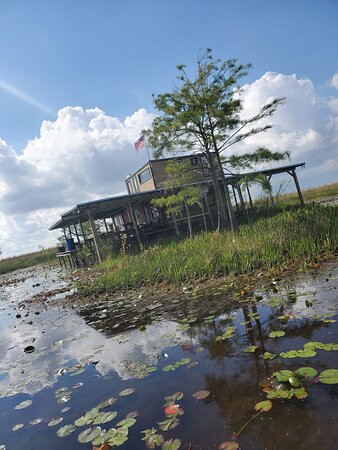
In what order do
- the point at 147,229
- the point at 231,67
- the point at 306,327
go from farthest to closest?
the point at 147,229, the point at 231,67, the point at 306,327

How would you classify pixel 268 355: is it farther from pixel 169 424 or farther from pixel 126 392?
pixel 126 392

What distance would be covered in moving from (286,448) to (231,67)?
15874 mm

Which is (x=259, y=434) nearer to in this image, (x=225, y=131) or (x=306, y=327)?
(x=306, y=327)

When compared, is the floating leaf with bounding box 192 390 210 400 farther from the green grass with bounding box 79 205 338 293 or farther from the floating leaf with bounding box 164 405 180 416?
the green grass with bounding box 79 205 338 293

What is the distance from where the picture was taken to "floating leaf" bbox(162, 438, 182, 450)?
6.95ft

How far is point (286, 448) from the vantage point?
1.90m

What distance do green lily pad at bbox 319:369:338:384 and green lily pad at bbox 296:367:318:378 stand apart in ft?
0.18

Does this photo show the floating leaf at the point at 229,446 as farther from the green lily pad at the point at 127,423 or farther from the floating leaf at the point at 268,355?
the floating leaf at the point at 268,355

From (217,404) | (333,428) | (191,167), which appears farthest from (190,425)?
(191,167)

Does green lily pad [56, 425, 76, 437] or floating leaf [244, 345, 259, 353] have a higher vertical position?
floating leaf [244, 345, 259, 353]

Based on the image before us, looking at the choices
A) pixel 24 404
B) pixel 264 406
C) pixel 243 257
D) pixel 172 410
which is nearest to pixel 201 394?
pixel 172 410

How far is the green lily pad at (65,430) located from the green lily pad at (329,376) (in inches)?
81.4

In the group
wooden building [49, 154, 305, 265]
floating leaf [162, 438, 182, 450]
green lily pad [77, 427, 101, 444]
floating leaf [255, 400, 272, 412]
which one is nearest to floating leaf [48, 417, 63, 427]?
green lily pad [77, 427, 101, 444]

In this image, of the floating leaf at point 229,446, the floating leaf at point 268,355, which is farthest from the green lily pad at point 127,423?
the floating leaf at point 268,355
